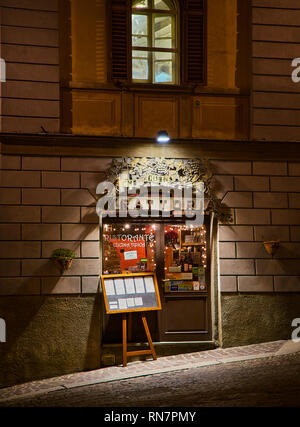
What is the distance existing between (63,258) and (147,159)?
2456 mm

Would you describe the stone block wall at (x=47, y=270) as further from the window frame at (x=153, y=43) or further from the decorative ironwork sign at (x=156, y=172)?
the window frame at (x=153, y=43)

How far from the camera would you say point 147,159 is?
9781mm

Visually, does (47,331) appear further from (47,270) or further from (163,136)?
(163,136)

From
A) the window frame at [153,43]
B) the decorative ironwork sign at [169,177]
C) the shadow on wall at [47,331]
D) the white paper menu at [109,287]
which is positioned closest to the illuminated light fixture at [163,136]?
the decorative ironwork sign at [169,177]

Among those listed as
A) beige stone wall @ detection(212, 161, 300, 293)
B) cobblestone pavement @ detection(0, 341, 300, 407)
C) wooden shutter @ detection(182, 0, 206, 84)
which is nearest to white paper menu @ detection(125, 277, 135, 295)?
cobblestone pavement @ detection(0, 341, 300, 407)

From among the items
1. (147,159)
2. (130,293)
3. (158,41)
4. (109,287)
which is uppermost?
(158,41)

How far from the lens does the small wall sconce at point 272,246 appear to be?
9742 millimetres

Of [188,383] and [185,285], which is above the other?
[185,285]

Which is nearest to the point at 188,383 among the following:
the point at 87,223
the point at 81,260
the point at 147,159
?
the point at 81,260

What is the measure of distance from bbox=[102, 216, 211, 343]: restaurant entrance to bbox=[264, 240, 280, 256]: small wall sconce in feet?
3.81

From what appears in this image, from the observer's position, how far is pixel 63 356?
9250 millimetres

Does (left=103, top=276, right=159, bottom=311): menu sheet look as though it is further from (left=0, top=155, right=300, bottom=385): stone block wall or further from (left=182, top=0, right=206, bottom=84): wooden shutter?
(left=182, top=0, right=206, bottom=84): wooden shutter

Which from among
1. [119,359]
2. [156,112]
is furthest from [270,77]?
[119,359]

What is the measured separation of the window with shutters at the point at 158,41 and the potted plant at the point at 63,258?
346 cm
